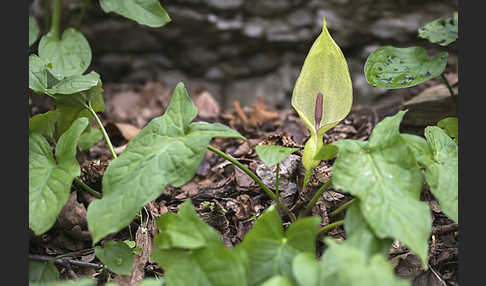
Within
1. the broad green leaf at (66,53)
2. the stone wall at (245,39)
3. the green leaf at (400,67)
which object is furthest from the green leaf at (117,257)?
the stone wall at (245,39)

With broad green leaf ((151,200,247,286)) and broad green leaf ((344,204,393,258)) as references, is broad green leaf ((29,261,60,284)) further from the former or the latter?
broad green leaf ((344,204,393,258))

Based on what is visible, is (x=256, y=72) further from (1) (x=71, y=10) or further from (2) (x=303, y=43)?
(1) (x=71, y=10)

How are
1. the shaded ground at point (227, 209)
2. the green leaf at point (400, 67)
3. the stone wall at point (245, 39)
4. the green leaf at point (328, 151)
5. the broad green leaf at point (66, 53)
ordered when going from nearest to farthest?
the green leaf at point (328, 151)
the shaded ground at point (227, 209)
the green leaf at point (400, 67)
the broad green leaf at point (66, 53)
the stone wall at point (245, 39)

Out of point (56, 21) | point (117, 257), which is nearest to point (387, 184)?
point (117, 257)

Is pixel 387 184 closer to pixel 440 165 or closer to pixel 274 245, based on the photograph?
pixel 440 165

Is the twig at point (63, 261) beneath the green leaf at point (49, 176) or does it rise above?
beneath

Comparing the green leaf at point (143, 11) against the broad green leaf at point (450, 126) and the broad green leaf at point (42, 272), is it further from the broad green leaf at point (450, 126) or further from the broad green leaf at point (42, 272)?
the broad green leaf at point (450, 126)
